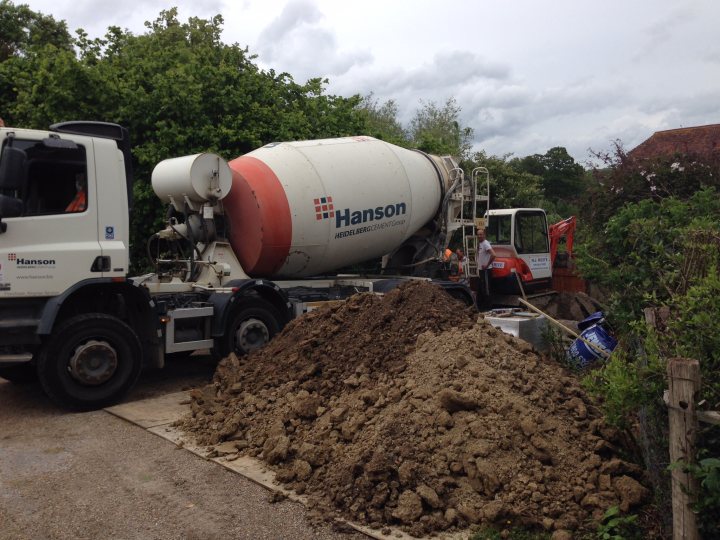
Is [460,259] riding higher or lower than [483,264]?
higher

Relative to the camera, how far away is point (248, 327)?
8.37m

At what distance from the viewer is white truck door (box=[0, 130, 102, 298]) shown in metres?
6.48

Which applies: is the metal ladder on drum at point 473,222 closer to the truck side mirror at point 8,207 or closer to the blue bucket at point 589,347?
the blue bucket at point 589,347

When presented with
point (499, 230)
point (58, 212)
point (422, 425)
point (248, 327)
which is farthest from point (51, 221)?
point (499, 230)

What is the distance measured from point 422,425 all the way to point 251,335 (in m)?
4.08

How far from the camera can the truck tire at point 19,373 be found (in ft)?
25.6

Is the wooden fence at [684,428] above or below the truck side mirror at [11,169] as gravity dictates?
below

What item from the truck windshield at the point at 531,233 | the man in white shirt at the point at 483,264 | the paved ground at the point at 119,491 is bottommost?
the paved ground at the point at 119,491

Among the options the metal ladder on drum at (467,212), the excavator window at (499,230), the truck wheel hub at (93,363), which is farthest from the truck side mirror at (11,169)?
the excavator window at (499,230)

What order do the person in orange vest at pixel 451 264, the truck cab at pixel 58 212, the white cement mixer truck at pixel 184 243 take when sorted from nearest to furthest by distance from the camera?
1. the truck cab at pixel 58 212
2. the white cement mixer truck at pixel 184 243
3. the person in orange vest at pixel 451 264

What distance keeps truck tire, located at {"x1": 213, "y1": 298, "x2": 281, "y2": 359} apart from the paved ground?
1.84 meters

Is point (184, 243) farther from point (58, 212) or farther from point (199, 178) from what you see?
point (58, 212)

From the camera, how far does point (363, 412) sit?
5.32 metres

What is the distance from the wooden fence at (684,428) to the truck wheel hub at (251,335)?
5839 millimetres
